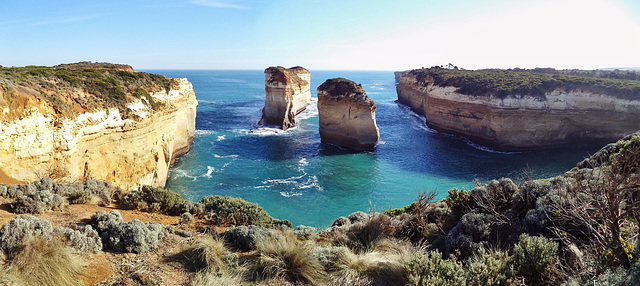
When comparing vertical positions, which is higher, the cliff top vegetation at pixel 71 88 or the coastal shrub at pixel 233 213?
the cliff top vegetation at pixel 71 88

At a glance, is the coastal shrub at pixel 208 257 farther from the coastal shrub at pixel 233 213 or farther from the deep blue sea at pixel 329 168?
the deep blue sea at pixel 329 168

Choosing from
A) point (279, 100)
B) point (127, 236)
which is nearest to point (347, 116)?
point (279, 100)

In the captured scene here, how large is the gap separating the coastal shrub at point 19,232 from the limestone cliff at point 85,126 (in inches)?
331

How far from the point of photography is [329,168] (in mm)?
26562

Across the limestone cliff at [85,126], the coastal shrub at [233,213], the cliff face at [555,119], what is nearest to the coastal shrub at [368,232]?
the coastal shrub at [233,213]

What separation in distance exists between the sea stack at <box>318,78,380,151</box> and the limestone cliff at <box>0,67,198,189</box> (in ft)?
53.1

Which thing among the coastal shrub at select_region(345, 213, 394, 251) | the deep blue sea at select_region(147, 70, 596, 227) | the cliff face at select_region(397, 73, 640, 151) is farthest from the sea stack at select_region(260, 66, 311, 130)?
the coastal shrub at select_region(345, 213, 394, 251)

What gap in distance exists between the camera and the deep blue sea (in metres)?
20.2

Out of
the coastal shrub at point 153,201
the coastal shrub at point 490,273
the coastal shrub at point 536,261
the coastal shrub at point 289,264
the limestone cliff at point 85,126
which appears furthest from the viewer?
the limestone cliff at point 85,126

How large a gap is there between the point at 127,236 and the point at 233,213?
3.46 m

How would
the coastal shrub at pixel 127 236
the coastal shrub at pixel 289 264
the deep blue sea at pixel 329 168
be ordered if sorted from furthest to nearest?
the deep blue sea at pixel 329 168, the coastal shrub at pixel 127 236, the coastal shrub at pixel 289 264

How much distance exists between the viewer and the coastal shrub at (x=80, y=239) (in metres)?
5.66

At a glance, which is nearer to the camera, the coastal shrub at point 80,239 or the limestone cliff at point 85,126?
the coastal shrub at point 80,239

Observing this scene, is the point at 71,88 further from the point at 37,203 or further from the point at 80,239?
the point at 80,239
